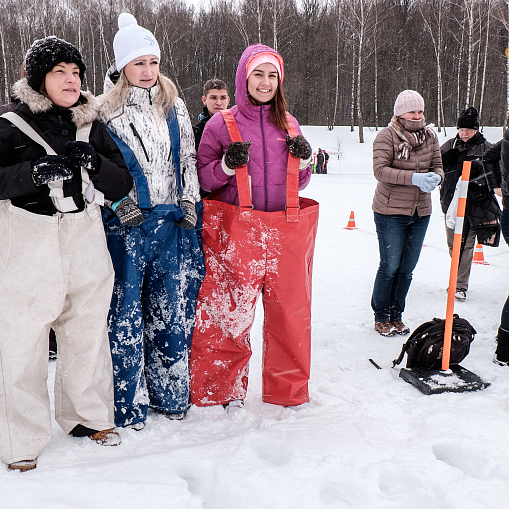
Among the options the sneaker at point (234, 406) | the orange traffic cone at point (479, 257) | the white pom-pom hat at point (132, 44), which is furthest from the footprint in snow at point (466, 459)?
the orange traffic cone at point (479, 257)

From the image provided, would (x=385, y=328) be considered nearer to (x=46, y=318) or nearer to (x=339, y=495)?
(x=339, y=495)

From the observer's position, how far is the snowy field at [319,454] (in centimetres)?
182

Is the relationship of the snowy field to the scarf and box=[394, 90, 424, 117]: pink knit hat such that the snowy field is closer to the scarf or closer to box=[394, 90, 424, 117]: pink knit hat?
the scarf

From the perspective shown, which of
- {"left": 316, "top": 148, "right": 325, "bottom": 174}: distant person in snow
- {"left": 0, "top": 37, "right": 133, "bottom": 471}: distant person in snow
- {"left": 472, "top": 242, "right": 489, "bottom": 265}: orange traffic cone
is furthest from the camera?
{"left": 316, "top": 148, "right": 325, "bottom": 174}: distant person in snow

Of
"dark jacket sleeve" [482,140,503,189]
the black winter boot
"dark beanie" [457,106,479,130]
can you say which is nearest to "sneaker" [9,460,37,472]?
the black winter boot

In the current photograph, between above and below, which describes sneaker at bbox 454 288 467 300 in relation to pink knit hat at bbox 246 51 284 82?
below

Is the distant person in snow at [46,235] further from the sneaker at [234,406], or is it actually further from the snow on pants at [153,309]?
the sneaker at [234,406]

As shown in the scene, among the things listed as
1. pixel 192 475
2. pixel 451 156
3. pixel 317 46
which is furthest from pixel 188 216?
Result: pixel 317 46

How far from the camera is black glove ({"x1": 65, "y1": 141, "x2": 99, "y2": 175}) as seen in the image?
6.30ft

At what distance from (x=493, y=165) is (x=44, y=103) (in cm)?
322

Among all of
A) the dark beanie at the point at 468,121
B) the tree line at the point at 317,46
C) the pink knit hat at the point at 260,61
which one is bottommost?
the dark beanie at the point at 468,121

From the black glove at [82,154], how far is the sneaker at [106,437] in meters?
1.27

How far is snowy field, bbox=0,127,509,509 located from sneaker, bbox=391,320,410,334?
→ 0.33 meters

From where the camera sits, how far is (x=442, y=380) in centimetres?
282
